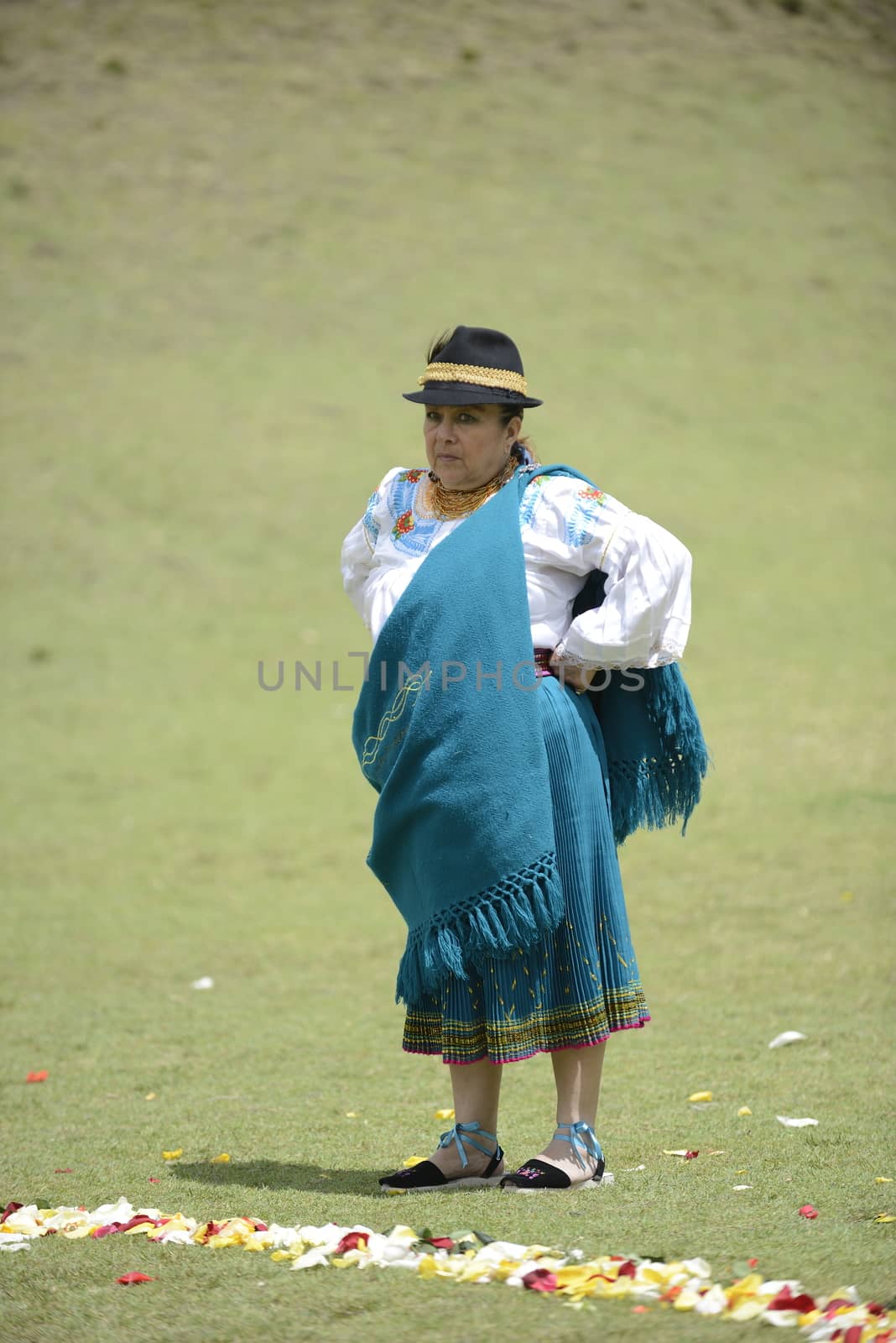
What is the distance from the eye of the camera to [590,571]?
3.38m

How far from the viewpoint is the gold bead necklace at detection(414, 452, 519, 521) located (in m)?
3.45

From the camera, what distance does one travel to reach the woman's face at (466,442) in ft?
11.1

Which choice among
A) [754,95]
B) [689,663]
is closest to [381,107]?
[754,95]

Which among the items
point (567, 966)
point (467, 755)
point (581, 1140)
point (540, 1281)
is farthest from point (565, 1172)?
point (467, 755)

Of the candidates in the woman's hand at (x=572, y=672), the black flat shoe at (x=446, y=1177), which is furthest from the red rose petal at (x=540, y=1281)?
the woman's hand at (x=572, y=672)

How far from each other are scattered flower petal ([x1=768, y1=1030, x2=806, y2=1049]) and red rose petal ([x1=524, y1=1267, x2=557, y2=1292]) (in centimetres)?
229

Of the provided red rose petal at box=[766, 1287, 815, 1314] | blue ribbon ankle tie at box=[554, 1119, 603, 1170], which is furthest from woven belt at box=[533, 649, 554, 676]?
red rose petal at box=[766, 1287, 815, 1314]

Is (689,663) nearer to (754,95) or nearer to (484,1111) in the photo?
(484,1111)

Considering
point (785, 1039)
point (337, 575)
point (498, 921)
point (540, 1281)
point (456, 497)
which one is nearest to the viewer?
point (540, 1281)

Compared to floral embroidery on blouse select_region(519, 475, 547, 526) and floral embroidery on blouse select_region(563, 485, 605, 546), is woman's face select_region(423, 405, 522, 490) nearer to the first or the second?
floral embroidery on blouse select_region(519, 475, 547, 526)

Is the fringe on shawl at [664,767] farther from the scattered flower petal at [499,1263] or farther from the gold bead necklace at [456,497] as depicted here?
the scattered flower petal at [499,1263]

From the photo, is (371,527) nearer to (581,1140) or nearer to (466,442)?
(466,442)

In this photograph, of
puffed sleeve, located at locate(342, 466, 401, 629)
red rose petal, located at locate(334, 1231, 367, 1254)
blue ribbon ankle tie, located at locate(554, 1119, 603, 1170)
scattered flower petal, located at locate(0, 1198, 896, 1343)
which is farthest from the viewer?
puffed sleeve, located at locate(342, 466, 401, 629)

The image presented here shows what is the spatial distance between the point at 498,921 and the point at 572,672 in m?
0.58
